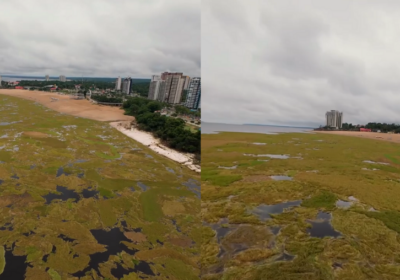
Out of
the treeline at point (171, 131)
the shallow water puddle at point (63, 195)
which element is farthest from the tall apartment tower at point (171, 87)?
the shallow water puddle at point (63, 195)

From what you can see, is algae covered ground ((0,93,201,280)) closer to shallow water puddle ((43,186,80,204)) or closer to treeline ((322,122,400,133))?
shallow water puddle ((43,186,80,204))

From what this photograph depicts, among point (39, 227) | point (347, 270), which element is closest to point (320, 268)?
point (347, 270)

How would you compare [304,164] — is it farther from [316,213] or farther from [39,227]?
[39,227]

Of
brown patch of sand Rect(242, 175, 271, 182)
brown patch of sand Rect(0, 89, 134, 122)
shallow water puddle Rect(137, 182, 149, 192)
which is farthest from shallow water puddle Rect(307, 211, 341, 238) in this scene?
brown patch of sand Rect(0, 89, 134, 122)

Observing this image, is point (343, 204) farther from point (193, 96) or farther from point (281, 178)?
point (193, 96)

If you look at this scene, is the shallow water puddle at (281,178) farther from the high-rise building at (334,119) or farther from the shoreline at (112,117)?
the high-rise building at (334,119)

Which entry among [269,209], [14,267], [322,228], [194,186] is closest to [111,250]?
[14,267]
